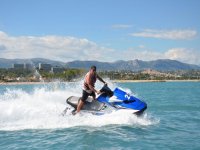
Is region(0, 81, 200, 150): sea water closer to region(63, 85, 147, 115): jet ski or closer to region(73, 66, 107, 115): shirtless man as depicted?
region(63, 85, 147, 115): jet ski

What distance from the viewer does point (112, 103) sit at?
1208 centimetres

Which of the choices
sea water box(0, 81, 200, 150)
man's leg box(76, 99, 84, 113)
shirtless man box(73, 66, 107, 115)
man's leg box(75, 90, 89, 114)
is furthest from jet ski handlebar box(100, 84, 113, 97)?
man's leg box(76, 99, 84, 113)

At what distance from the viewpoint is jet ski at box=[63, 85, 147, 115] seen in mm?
11891

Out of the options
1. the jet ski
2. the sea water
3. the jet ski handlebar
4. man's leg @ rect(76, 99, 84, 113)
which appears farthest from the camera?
man's leg @ rect(76, 99, 84, 113)

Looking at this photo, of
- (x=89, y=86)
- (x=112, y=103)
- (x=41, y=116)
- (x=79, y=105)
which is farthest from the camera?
(x=41, y=116)

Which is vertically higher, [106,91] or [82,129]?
[106,91]

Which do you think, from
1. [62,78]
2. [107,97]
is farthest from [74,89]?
[62,78]

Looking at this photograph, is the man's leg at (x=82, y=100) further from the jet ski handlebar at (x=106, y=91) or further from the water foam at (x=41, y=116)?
the jet ski handlebar at (x=106, y=91)

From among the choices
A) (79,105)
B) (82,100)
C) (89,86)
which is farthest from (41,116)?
(89,86)

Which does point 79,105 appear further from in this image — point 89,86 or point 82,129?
point 82,129

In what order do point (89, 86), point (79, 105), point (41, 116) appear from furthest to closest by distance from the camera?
point (41, 116)
point (79, 105)
point (89, 86)

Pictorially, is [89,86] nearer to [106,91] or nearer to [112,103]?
[106,91]

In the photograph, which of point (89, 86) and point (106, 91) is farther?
point (106, 91)

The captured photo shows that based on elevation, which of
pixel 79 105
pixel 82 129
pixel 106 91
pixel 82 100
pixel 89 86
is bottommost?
pixel 82 129
